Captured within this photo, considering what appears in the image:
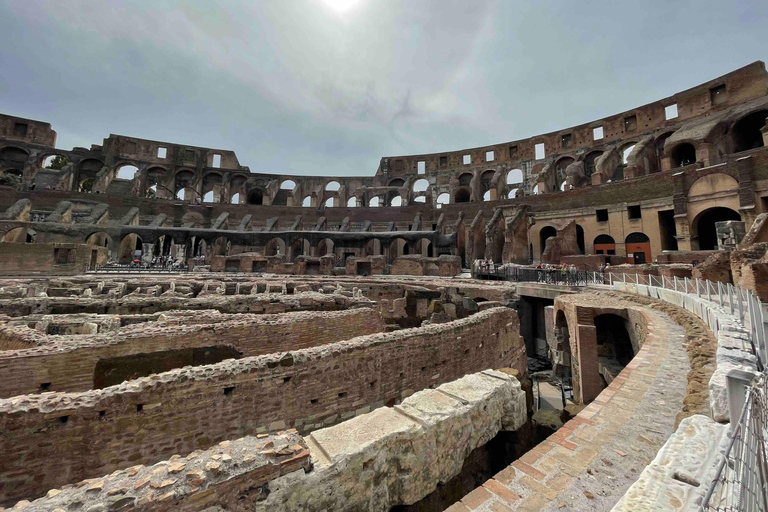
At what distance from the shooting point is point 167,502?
2.12 meters

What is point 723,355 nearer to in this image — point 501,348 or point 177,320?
point 501,348

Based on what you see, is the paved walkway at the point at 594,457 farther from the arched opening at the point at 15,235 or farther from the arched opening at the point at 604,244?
the arched opening at the point at 15,235

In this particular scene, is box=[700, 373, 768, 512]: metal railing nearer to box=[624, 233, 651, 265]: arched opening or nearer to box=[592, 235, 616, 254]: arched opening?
box=[624, 233, 651, 265]: arched opening

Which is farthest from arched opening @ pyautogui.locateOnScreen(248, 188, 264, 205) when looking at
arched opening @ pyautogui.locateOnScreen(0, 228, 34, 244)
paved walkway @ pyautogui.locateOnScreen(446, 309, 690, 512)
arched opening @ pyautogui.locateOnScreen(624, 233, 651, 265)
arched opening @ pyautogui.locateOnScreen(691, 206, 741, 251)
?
paved walkway @ pyautogui.locateOnScreen(446, 309, 690, 512)

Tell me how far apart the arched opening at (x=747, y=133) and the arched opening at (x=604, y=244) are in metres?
12.8

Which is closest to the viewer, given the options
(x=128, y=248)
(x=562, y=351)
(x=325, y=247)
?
(x=562, y=351)

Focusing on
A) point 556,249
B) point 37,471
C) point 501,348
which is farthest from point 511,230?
point 37,471

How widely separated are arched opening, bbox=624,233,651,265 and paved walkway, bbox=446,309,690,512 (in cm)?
2515

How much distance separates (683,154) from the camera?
90.9ft

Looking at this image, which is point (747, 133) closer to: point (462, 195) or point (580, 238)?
point (580, 238)

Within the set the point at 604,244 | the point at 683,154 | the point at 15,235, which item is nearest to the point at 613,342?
the point at 604,244

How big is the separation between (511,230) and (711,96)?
23.5m

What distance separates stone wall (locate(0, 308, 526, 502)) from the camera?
3318mm

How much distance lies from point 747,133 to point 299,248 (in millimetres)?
41067
